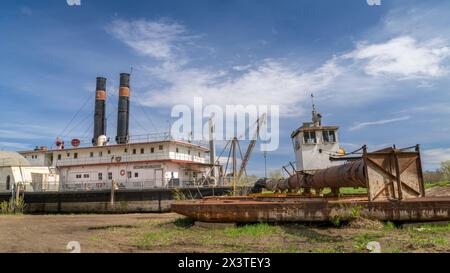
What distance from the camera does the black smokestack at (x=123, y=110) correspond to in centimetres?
4003

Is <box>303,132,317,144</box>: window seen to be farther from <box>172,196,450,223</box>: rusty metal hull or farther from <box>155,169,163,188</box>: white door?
<box>155,169,163,188</box>: white door

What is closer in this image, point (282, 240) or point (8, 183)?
point (282, 240)

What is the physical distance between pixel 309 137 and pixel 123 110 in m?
29.0

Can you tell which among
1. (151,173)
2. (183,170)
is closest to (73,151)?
(151,173)

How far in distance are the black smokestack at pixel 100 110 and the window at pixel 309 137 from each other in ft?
95.2

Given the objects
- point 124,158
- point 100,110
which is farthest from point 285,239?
point 100,110

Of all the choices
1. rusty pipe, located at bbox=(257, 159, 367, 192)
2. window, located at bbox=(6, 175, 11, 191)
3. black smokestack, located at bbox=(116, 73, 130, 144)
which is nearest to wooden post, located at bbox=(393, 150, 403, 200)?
rusty pipe, located at bbox=(257, 159, 367, 192)

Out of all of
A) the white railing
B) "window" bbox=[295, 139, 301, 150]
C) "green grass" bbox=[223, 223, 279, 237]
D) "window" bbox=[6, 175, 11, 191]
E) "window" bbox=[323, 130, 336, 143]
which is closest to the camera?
"green grass" bbox=[223, 223, 279, 237]

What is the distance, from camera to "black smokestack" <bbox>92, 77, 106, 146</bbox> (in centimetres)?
4075

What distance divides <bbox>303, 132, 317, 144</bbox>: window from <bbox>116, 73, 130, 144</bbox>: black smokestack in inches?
978

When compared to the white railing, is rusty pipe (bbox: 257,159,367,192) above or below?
below

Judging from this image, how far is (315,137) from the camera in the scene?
20438mm

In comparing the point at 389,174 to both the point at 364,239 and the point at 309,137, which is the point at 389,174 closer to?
the point at 364,239
